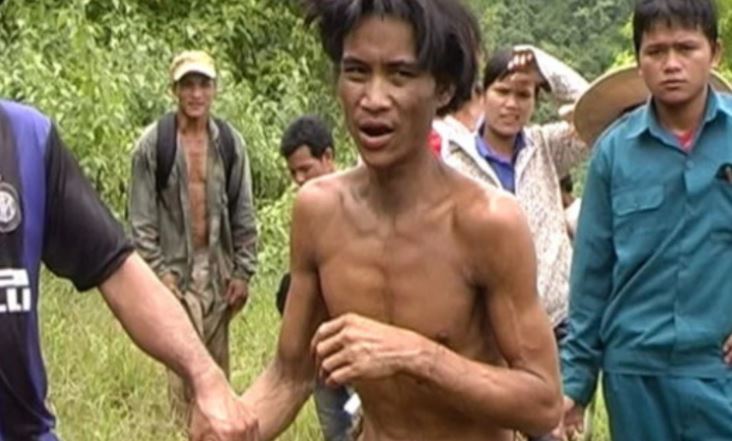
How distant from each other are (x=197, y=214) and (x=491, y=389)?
499 centimetres

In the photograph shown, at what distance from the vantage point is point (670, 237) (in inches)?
179

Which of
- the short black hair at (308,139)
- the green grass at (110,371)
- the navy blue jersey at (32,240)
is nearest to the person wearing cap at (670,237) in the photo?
the navy blue jersey at (32,240)

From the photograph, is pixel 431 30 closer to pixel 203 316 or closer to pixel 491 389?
pixel 491 389

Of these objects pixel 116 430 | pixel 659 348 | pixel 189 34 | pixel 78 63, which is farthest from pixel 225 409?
pixel 189 34

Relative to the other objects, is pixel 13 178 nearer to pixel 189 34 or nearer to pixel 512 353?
pixel 512 353

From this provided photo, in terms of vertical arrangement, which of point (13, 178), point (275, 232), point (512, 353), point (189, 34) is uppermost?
point (13, 178)

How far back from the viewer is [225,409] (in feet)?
11.3

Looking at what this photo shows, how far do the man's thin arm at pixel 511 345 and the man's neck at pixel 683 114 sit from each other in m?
1.27

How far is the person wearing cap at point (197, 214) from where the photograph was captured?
318 inches

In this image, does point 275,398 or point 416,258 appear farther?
point 275,398

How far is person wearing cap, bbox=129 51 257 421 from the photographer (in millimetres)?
8078

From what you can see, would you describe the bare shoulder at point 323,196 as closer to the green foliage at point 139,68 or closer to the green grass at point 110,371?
the green grass at point 110,371

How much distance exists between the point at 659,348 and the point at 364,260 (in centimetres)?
128

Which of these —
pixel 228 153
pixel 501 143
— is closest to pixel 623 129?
pixel 501 143
